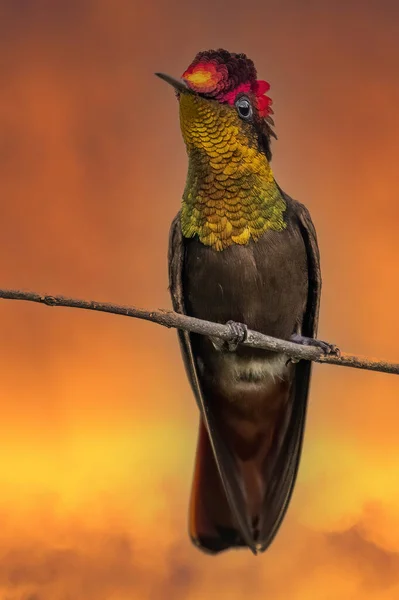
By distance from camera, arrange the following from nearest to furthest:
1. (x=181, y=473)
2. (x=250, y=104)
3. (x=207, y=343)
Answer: (x=250, y=104) → (x=207, y=343) → (x=181, y=473)

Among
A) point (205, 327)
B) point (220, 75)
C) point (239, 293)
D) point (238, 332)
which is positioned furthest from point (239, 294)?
point (220, 75)

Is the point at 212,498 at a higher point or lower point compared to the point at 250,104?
lower

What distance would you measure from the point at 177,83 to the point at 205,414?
640mm

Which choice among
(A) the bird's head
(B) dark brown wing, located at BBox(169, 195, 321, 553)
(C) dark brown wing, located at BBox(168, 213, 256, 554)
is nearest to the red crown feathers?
(A) the bird's head

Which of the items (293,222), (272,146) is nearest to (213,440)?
(293,222)

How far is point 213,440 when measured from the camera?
153 cm

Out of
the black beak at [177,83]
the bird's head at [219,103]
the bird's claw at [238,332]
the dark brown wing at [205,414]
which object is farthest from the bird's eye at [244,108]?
the bird's claw at [238,332]

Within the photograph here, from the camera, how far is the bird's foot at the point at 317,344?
50.9 inches

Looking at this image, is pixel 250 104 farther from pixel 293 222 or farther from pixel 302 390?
pixel 302 390

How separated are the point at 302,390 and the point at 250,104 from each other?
1.91ft

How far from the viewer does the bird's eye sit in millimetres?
1328

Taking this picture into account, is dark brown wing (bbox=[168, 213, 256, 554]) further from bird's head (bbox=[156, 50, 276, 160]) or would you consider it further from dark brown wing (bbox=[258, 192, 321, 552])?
bird's head (bbox=[156, 50, 276, 160])

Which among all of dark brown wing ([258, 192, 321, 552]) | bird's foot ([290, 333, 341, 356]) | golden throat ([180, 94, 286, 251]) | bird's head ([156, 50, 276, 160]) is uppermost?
bird's head ([156, 50, 276, 160])

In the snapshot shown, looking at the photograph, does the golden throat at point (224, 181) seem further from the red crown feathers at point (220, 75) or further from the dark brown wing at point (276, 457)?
the dark brown wing at point (276, 457)
